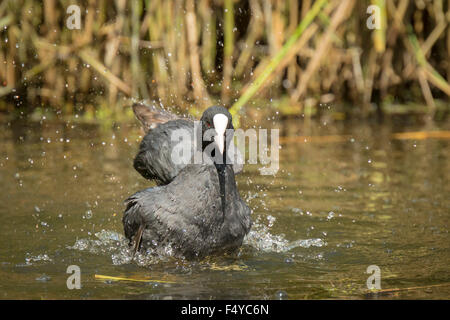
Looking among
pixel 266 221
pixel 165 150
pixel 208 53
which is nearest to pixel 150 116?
pixel 165 150

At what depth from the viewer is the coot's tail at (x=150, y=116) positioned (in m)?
4.54

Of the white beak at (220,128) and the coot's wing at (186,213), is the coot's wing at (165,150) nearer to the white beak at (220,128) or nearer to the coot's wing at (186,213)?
the coot's wing at (186,213)

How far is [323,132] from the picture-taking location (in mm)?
7145

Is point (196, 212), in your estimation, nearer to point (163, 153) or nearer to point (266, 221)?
point (163, 153)

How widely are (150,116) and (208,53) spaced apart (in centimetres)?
271

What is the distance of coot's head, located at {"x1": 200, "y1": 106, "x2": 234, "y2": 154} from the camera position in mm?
3398

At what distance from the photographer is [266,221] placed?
4.40m

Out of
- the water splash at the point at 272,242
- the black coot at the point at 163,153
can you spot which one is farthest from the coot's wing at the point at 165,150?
the water splash at the point at 272,242

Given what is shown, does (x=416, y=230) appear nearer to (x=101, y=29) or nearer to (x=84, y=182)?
(x=84, y=182)

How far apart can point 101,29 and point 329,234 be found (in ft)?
12.8

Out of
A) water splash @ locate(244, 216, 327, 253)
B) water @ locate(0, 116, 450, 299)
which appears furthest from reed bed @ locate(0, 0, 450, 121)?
water splash @ locate(244, 216, 327, 253)

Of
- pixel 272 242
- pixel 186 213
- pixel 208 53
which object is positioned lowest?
pixel 272 242

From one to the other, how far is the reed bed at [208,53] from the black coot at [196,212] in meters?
3.08
